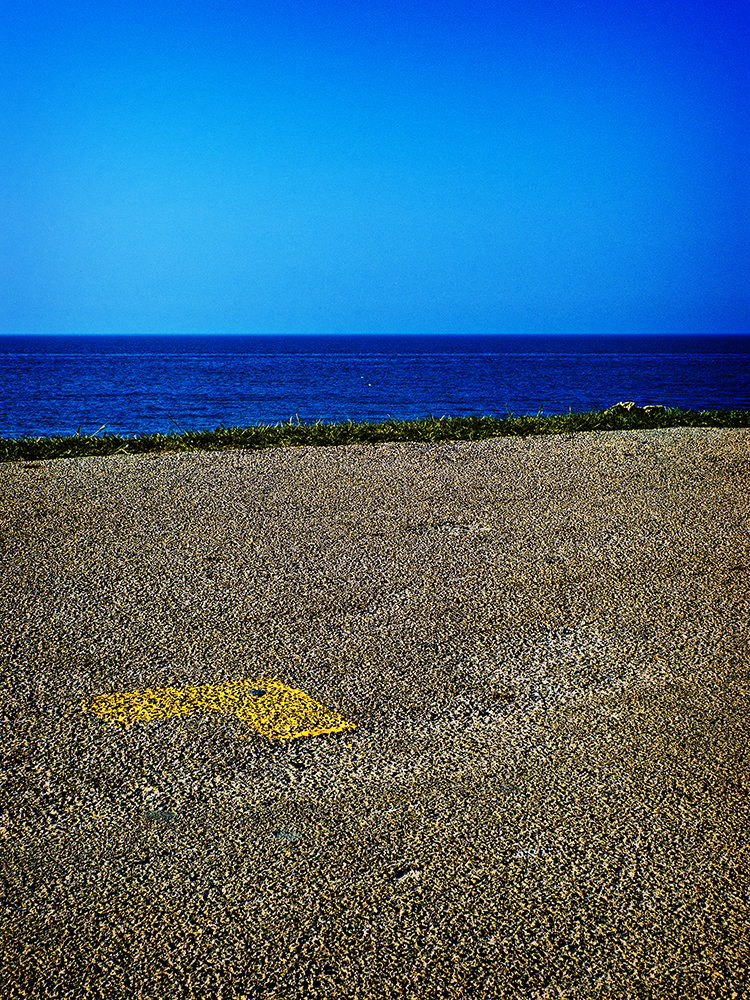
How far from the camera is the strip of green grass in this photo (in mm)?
8469

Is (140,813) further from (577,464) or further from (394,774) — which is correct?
(577,464)

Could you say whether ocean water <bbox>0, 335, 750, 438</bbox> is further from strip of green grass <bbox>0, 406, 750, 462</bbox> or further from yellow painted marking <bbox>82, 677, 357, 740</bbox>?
yellow painted marking <bbox>82, 677, 357, 740</bbox>

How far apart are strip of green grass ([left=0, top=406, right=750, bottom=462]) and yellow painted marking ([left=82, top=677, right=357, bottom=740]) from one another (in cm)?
495

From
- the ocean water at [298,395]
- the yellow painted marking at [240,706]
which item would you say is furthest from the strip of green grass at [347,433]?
the ocean water at [298,395]

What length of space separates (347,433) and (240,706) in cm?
574

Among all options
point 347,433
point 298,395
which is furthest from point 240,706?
point 298,395

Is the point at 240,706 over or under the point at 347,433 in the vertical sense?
under

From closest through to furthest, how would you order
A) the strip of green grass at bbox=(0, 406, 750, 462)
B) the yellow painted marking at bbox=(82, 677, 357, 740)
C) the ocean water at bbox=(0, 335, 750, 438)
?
the yellow painted marking at bbox=(82, 677, 357, 740) → the strip of green grass at bbox=(0, 406, 750, 462) → the ocean water at bbox=(0, 335, 750, 438)

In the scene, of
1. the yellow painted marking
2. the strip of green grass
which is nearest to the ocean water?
the strip of green grass

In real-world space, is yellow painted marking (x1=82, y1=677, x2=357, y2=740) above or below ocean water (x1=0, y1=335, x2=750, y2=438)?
below

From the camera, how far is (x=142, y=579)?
514 cm

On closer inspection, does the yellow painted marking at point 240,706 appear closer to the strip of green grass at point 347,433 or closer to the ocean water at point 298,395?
the strip of green grass at point 347,433

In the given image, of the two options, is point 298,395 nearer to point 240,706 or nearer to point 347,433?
point 347,433

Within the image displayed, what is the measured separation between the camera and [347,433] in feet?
30.0
